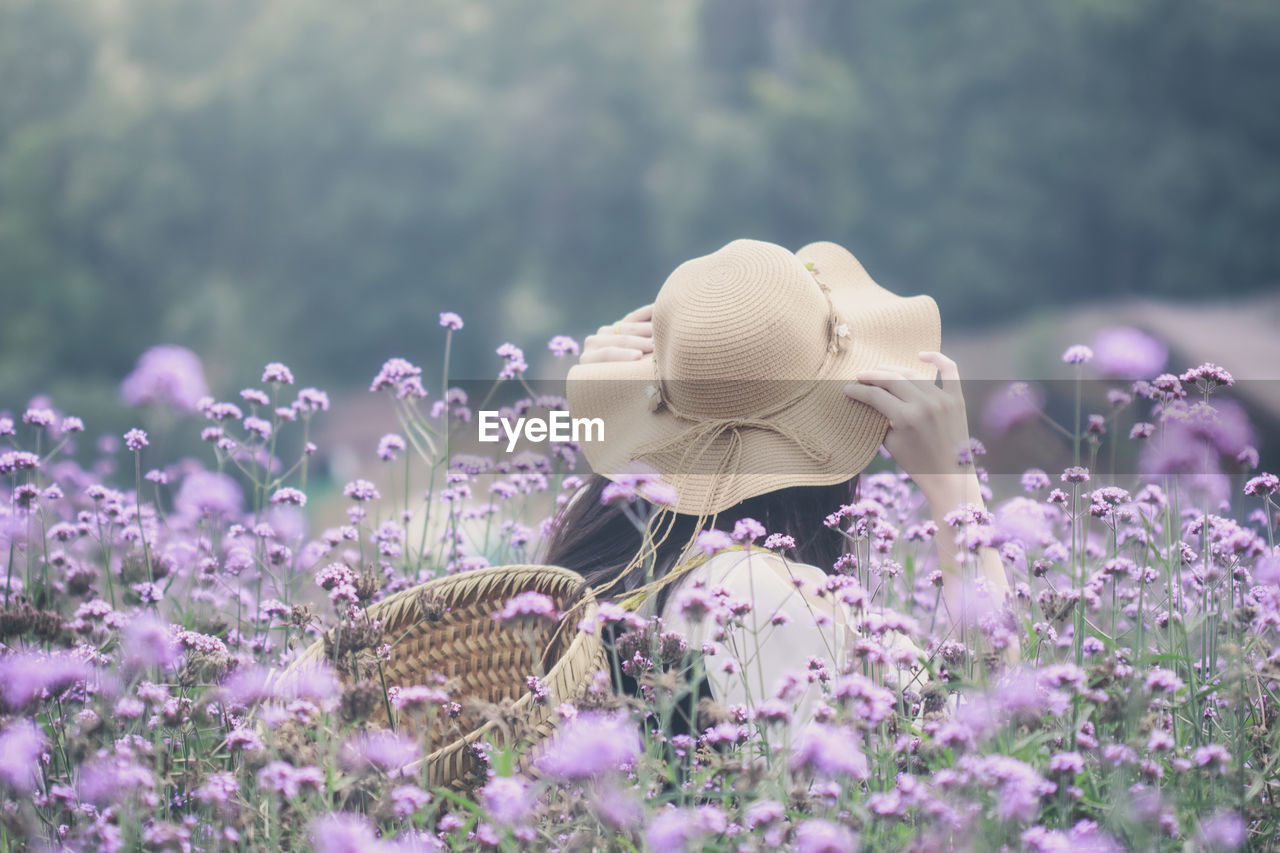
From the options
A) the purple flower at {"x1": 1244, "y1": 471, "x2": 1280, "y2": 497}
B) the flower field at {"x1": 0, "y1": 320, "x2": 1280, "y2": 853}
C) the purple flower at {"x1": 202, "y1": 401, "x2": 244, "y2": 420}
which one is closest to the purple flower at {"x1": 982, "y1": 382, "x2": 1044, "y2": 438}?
the flower field at {"x1": 0, "y1": 320, "x2": 1280, "y2": 853}

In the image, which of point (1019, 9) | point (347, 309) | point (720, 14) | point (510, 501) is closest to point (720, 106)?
point (720, 14)

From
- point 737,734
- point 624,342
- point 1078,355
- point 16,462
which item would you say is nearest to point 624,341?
point 624,342

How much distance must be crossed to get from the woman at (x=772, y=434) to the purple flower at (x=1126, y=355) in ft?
0.83

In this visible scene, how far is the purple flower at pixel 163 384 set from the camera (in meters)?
2.29

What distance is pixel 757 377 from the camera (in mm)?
1996

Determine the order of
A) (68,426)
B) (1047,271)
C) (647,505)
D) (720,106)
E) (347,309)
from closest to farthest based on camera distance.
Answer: (647,505), (68,426), (1047,271), (347,309), (720,106)

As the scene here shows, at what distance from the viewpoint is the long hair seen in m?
2.12

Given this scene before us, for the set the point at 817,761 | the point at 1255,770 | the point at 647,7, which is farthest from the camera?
the point at 647,7

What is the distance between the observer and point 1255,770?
1.65 m

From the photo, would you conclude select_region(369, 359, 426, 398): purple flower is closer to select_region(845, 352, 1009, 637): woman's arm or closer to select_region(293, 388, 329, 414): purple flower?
select_region(293, 388, 329, 414): purple flower

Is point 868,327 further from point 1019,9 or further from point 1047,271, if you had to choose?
point 1019,9

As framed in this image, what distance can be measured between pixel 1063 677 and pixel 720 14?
35475 mm

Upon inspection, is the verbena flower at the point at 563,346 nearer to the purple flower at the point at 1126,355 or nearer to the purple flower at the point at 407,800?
the purple flower at the point at 1126,355

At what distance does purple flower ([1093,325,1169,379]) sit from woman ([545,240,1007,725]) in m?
0.25
